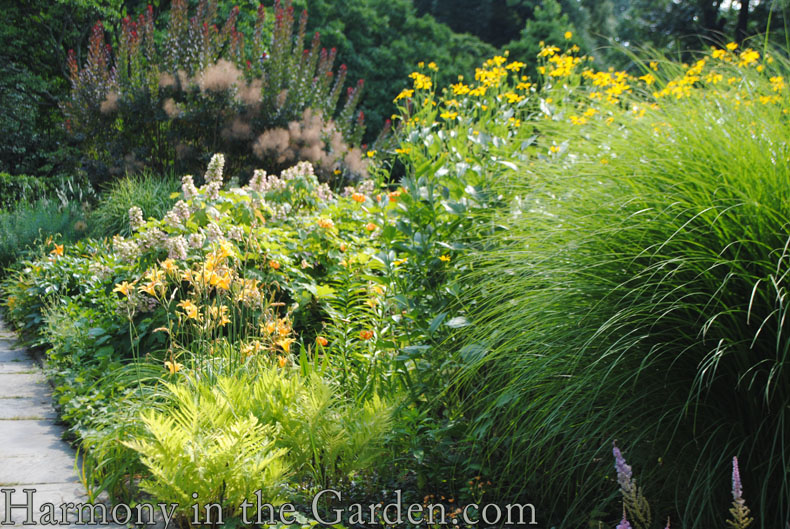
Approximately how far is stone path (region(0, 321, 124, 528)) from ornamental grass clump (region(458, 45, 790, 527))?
1575 millimetres

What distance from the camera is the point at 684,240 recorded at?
6.28 feet

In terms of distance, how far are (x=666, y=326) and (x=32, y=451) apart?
8.61 feet

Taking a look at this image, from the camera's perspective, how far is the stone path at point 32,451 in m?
2.36

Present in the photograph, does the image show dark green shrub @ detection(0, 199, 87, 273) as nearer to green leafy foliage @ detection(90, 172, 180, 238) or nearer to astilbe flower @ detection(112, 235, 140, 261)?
green leafy foliage @ detection(90, 172, 180, 238)

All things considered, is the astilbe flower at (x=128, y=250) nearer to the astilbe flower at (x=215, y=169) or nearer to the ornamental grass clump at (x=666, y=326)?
the astilbe flower at (x=215, y=169)

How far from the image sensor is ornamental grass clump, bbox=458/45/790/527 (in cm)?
191

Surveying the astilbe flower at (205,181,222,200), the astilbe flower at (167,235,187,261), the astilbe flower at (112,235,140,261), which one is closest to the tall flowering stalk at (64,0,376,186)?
the astilbe flower at (205,181,222,200)

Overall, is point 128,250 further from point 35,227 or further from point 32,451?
point 35,227

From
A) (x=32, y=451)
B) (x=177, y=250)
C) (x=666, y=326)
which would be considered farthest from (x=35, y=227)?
(x=666, y=326)

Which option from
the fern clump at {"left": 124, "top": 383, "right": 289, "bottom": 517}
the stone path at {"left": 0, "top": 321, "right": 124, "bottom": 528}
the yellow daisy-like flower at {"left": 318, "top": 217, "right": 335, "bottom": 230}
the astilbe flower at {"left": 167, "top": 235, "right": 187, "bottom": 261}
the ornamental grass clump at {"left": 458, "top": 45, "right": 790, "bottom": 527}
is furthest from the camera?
the yellow daisy-like flower at {"left": 318, "top": 217, "right": 335, "bottom": 230}

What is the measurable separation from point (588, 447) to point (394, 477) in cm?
78

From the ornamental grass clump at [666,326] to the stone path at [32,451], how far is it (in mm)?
1575

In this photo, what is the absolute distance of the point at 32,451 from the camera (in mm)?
2807

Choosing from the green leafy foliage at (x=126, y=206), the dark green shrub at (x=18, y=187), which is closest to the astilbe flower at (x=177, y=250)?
the green leafy foliage at (x=126, y=206)
